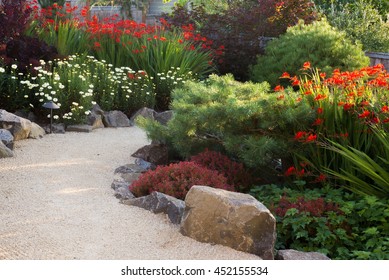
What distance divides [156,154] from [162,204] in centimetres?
201

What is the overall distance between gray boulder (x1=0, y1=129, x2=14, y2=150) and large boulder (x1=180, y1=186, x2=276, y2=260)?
11.0 ft

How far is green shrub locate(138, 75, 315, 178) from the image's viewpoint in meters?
6.05

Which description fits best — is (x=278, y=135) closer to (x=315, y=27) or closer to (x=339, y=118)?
(x=339, y=118)

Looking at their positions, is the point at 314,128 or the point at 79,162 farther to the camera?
the point at 79,162

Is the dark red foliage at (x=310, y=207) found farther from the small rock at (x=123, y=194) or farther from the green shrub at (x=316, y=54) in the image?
the green shrub at (x=316, y=54)

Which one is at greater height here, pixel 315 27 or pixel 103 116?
pixel 315 27

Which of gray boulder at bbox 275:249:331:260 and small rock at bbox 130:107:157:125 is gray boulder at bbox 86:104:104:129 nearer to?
small rock at bbox 130:107:157:125

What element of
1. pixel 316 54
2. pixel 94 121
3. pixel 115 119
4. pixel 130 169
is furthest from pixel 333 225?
pixel 316 54

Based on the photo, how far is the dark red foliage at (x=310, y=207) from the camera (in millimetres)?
5172

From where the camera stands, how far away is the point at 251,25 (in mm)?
12898

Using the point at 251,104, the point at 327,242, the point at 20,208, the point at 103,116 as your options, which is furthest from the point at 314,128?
the point at 103,116

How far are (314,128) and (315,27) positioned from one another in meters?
5.19

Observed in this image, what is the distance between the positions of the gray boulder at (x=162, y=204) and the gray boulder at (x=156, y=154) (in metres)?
1.67

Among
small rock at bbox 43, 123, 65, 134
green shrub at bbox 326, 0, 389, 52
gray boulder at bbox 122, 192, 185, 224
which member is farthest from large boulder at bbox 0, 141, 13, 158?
green shrub at bbox 326, 0, 389, 52
